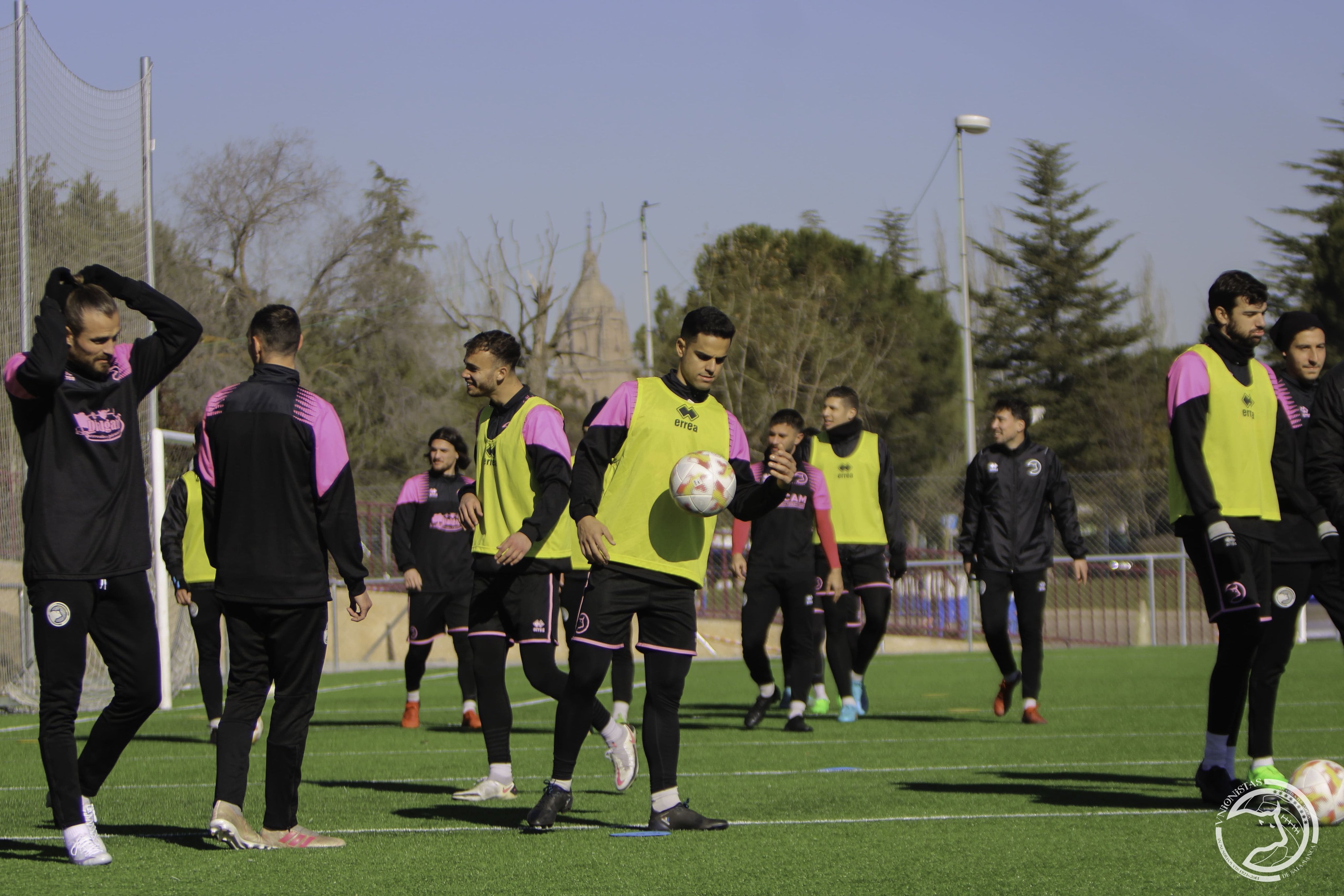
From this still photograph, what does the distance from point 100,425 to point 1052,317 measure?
2208 inches

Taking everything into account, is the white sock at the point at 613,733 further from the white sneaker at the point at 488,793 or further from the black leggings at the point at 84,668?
the black leggings at the point at 84,668

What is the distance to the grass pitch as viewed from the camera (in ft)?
15.1

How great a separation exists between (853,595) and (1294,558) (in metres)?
5.39

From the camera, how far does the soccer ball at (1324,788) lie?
5410mm

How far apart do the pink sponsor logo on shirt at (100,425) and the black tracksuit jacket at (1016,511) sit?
666cm

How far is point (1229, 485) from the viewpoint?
19.8 feet

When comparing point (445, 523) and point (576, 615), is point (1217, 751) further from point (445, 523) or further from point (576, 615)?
point (445, 523)

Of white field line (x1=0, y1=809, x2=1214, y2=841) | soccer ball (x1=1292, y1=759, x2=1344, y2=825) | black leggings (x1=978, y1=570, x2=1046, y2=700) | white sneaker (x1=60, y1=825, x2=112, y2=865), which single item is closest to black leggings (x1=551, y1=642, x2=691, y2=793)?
white field line (x1=0, y1=809, x2=1214, y2=841)

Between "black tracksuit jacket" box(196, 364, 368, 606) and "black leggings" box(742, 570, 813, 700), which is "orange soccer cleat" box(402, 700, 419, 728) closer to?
"black leggings" box(742, 570, 813, 700)

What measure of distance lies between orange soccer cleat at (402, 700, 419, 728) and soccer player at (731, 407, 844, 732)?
8.57 feet

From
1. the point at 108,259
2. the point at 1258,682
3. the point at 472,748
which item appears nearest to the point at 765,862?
the point at 1258,682

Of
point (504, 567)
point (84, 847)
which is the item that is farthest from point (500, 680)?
point (84, 847)

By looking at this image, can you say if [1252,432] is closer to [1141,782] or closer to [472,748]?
[1141,782]

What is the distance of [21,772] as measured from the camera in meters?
8.27
